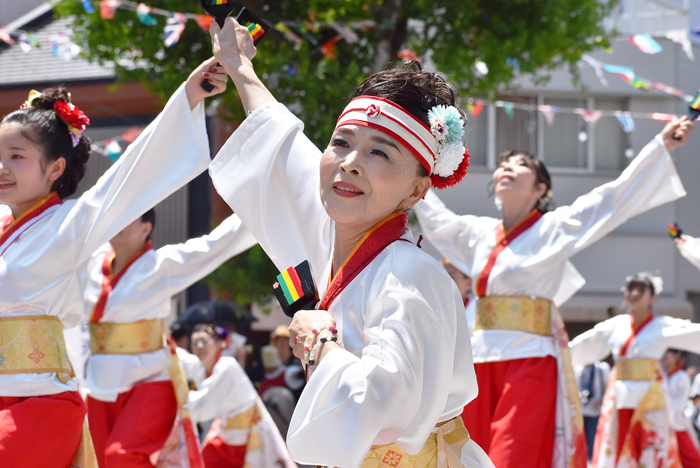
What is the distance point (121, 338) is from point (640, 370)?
380 cm

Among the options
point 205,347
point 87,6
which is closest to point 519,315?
point 205,347

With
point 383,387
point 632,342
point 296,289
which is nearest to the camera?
point 383,387

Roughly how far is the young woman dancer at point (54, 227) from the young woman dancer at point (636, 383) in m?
3.94

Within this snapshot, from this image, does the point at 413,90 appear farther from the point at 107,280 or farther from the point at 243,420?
the point at 243,420

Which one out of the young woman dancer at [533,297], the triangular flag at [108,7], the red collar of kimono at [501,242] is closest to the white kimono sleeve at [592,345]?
the young woman dancer at [533,297]

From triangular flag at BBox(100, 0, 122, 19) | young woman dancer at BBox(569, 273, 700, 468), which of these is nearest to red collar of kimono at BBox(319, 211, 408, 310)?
young woman dancer at BBox(569, 273, 700, 468)

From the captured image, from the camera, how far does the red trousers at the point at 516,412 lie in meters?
3.64

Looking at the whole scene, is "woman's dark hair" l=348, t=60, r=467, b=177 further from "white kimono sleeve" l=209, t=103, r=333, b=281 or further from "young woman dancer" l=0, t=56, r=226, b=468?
"young woman dancer" l=0, t=56, r=226, b=468

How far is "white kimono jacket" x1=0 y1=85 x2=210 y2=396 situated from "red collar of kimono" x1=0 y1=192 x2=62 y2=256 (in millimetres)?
19

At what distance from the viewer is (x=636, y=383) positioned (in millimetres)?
6027

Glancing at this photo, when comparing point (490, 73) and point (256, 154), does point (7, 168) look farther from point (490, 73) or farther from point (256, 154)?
point (490, 73)

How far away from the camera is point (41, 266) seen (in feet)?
8.89

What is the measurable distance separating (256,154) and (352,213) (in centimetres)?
52

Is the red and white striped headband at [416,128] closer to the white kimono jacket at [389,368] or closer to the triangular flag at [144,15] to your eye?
the white kimono jacket at [389,368]
